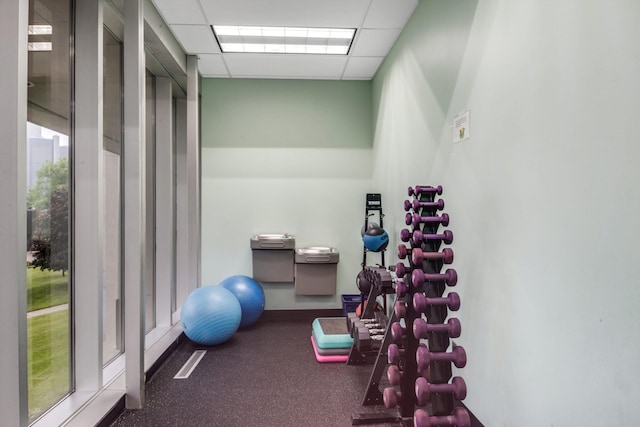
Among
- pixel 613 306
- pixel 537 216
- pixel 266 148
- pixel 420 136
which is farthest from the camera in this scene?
pixel 266 148

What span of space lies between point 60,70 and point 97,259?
1.18 m

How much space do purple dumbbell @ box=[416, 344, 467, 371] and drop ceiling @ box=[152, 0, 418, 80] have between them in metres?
2.59

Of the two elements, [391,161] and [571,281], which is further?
[391,161]

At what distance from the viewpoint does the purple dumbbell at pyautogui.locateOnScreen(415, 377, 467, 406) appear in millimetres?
1617

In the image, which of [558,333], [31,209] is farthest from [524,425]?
[31,209]

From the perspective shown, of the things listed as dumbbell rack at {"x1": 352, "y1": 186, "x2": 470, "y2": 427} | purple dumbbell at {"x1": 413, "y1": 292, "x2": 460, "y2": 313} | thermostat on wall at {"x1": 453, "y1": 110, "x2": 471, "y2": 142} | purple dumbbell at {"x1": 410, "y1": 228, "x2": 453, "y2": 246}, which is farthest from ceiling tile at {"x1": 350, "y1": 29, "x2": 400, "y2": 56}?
purple dumbbell at {"x1": 413, "y1": 292, "x2": 460, "y2": 313}

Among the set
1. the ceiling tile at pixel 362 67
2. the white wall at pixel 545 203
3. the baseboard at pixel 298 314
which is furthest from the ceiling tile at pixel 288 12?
the baseboard at pixel 298 314

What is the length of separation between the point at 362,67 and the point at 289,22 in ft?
4.10

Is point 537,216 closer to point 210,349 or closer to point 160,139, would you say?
point 210,349

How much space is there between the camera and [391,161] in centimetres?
366

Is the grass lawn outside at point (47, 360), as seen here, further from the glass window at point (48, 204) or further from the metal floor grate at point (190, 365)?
the metal floor grate at point (190, 365)

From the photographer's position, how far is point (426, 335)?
171 centimetres

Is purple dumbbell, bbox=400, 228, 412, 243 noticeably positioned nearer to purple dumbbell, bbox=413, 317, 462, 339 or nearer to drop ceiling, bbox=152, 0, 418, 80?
purple dumbbell, bbox=413, 317, 462, 339

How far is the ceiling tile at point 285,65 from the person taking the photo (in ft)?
12.6
